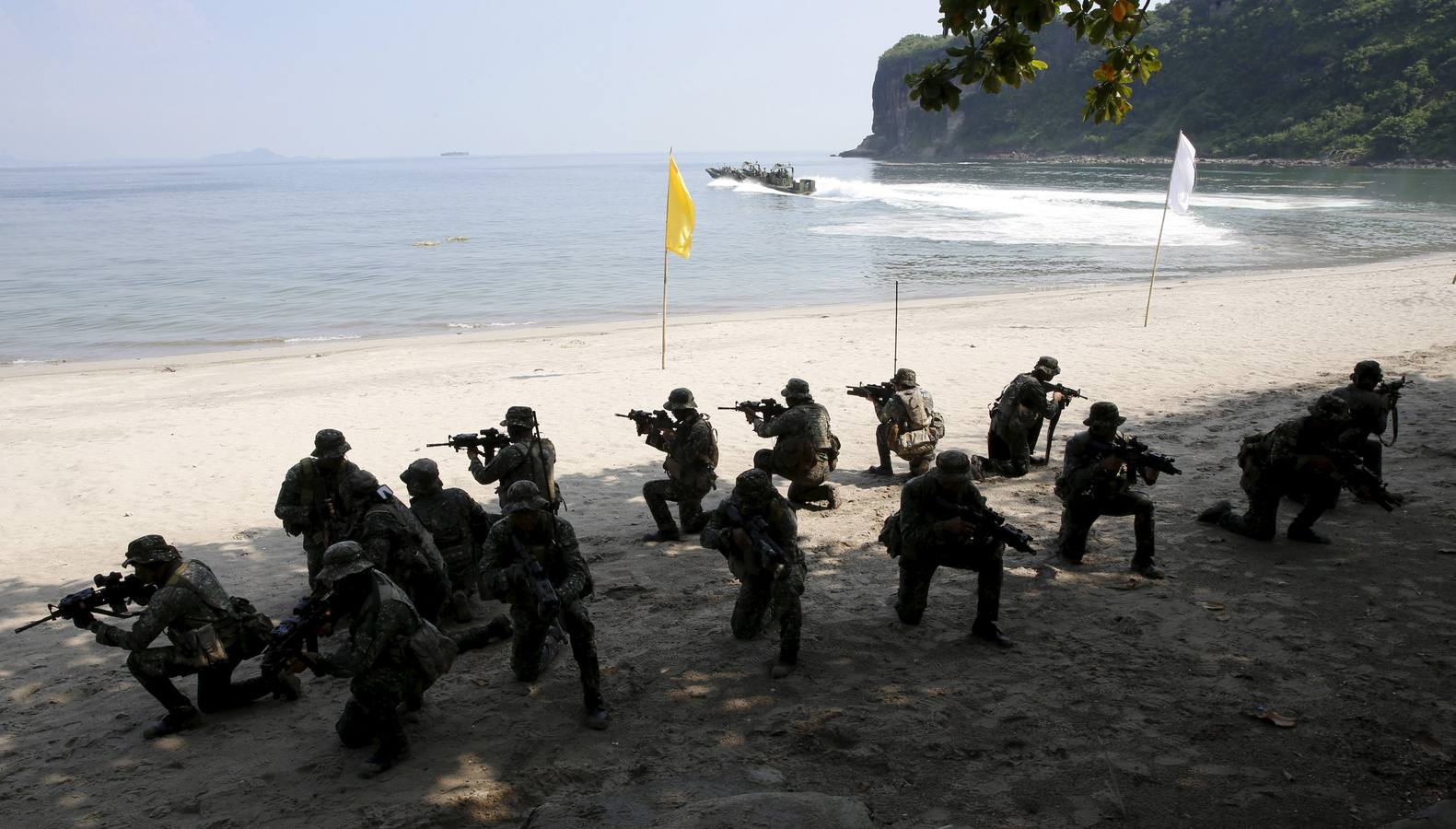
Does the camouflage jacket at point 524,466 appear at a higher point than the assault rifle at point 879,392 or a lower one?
lower

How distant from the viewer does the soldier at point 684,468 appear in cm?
866

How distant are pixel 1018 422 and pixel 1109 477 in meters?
2.84

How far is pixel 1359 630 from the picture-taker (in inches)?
243

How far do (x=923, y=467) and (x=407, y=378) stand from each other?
33.6 ft

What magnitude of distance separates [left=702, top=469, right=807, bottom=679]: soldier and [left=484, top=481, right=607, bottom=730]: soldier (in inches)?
37.9

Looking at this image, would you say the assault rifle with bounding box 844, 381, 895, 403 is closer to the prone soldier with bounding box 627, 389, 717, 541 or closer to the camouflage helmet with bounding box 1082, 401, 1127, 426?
the prone soldier with bounding box 627, 389, 717, 541

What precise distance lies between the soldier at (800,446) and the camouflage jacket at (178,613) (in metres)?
4.67

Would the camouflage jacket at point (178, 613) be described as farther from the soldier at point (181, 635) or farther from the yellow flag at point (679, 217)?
the yellow flag at point (679, 217)

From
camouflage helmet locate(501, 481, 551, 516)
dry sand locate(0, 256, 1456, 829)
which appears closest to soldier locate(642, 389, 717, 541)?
dry sand locate(0, 256, 1456, 829)

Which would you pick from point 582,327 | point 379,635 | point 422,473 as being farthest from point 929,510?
point 582,327

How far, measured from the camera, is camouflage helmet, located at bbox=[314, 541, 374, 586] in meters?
5.16

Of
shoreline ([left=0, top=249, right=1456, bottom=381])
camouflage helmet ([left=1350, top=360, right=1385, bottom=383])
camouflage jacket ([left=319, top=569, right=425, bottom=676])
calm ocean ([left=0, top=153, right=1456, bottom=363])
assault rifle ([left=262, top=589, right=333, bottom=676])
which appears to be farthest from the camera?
calm ocean ([left=0, top=153, right=1456, bottom=363])

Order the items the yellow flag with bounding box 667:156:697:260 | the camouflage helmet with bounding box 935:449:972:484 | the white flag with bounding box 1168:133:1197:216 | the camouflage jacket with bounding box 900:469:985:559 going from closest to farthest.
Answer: the camouflage helmet with bounding box 935:449:972:484, the camouflage jacket with bounding box 900:469:985:559, the yellow flag with bounding box 667:156:697:260, the white flag with bounding box 1168:133:1197:216

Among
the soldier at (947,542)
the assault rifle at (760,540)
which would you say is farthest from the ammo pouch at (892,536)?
the assault rifle at (760,540)
